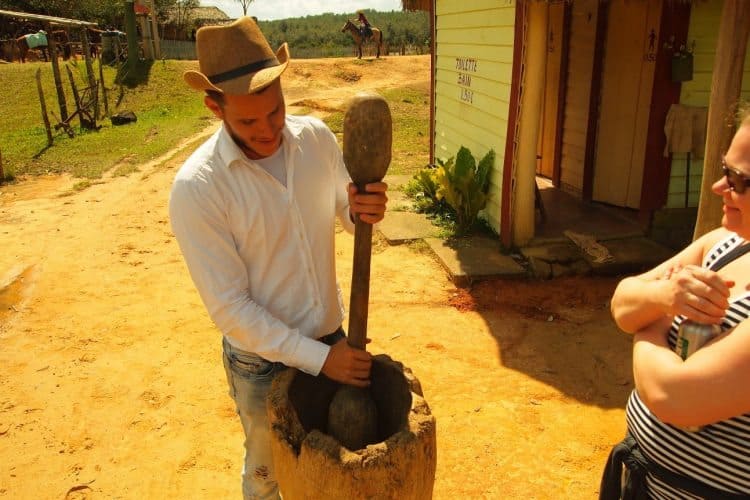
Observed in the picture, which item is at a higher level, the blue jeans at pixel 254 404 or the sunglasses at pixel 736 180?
the sunglasses at pixel 736 180

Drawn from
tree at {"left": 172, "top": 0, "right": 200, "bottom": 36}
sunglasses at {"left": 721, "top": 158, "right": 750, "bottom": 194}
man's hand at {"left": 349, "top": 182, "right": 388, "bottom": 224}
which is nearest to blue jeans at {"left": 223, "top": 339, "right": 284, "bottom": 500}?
man's hand at {"left": 349, "top": 182, "right": 388, "bottom": 224}

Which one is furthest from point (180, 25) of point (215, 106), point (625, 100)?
point (215, 106)

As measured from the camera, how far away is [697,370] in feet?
4.46

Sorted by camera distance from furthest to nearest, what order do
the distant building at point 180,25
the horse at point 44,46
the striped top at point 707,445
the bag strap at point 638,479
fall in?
the distant building at point 180,25
the horse at point 44,46
the bag strap at point 638,479
the striped top at point 707,445

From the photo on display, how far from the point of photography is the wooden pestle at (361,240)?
1.78 meters

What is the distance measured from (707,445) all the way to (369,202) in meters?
1.13

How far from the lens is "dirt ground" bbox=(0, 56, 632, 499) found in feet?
11.7

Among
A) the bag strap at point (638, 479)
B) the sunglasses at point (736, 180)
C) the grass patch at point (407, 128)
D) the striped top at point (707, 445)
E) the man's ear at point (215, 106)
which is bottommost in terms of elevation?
the grass patch at point (407, 128)

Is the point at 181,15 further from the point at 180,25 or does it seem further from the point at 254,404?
the point at 254,404

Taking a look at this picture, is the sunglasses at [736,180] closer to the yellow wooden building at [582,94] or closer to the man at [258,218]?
the man at [258,218]

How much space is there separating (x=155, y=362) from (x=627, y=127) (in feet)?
18.5

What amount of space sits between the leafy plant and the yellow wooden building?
0.46ft

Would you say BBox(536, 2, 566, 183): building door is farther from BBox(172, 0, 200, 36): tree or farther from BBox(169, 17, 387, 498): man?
BBox(172, 0, 200, 36): tree

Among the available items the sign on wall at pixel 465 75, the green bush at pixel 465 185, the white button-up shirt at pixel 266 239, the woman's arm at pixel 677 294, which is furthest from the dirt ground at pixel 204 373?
the sign on wall at pixel 465 75
